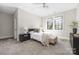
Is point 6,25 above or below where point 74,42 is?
above

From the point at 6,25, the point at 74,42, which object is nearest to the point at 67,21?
the point at 74,42

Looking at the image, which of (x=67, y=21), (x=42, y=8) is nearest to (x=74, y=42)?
(x=67, y=21)

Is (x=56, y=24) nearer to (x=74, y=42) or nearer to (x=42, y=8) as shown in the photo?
(x=42, y=8)

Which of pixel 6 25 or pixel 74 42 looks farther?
pixel 6 25

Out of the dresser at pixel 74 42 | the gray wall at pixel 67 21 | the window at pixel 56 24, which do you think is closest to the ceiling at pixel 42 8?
the gray wall at pixel 67 21

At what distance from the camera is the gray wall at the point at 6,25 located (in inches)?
77.2

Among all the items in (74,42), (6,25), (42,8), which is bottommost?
(74,42)

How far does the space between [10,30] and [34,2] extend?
3.80 ft

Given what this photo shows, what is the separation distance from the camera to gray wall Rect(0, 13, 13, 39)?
1961 millimetres

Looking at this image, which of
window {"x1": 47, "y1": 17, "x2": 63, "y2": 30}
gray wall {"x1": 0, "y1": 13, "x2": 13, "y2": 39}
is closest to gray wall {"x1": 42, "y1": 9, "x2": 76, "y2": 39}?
window {"x1": 47, "y1": 17, "x2": 63, "y2": 30}

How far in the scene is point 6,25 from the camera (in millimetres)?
2049

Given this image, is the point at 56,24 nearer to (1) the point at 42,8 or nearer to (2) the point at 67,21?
(2) the point at 67,21

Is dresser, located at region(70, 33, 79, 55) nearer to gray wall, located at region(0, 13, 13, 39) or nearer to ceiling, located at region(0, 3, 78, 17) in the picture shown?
ceiling, located at region(0, 3, 78, 17)
